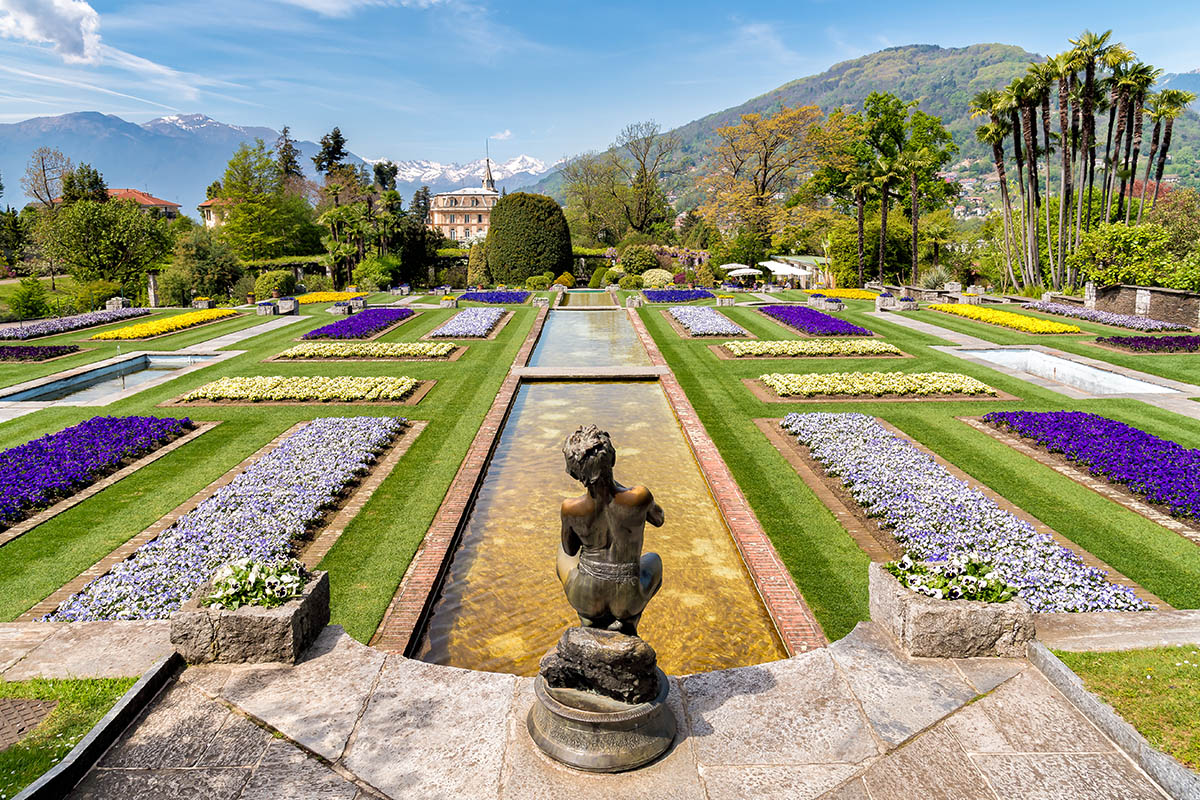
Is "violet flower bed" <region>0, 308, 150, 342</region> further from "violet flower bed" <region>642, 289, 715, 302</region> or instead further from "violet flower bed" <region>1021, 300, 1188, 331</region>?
"violet flower bed" <region>1021, 300, 1188, 331</region>

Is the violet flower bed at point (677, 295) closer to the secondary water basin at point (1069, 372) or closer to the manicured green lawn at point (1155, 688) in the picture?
the secondary water basin at point (1069, 372)

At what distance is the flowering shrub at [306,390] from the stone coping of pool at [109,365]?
5.88ft

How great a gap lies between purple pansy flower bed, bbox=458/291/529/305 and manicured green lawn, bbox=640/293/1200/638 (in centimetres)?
1951

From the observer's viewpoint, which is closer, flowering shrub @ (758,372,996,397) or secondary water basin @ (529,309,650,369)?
flowering shrub @ (758,372,996,397)

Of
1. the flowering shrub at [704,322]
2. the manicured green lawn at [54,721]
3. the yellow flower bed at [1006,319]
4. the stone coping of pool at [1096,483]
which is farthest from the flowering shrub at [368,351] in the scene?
the yellow flower bed at [1006,319]

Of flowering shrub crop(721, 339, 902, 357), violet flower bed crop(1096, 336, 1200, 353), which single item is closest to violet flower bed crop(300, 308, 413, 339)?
flowering shrub crop(721, 339, 902, 357)

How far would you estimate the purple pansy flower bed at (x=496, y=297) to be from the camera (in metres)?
38.8

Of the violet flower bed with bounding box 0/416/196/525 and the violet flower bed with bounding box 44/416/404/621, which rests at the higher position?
the violet flower bed with bounding box 0/416/196/525

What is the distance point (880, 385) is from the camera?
688 inches

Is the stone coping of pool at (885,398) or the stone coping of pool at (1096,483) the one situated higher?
the stone coping of pool at (885,398)

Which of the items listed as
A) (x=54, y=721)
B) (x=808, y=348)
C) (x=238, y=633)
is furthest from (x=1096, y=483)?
(x=54, y=721)

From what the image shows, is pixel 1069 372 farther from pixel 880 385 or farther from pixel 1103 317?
pixel 1103 317

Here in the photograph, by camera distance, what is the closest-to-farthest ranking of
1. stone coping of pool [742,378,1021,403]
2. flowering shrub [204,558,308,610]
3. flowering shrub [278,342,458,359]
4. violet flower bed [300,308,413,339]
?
1. flowering shrub [204,558,308,610]
2. stone coping of pool [742,378,1021,403]
3. flowering shrub [278,342,458,359]
4. violet flower bed [300,308,413,339]

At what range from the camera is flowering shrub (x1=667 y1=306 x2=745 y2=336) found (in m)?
26.3
